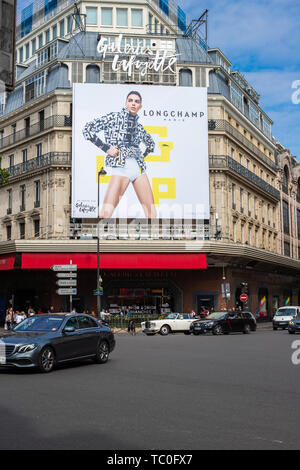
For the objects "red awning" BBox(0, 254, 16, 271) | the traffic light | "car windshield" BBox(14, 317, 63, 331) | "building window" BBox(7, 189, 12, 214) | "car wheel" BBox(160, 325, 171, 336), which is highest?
"building window" BBox(7, 189, 12, 214)

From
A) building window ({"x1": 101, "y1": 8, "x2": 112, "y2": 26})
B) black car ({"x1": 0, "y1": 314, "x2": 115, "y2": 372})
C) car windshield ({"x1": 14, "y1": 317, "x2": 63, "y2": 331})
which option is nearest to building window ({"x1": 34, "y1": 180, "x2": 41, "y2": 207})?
building window ({"x1": 101, "y1": 8, "x2": 112, "y2": 26})

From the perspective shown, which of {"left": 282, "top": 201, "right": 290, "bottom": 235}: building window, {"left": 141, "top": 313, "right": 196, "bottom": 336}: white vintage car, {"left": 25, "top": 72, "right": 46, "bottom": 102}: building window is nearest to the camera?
{"left": 141, "top": 313, "right": 196, "bottom": 336}: white vintage car

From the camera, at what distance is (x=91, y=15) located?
173 ft

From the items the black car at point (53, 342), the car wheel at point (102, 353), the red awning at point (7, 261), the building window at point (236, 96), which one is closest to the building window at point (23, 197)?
the red awning at point (7, 261)

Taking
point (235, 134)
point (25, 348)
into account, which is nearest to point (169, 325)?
point (25, 348)

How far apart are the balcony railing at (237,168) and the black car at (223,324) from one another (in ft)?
52.1

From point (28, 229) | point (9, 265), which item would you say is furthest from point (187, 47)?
point (9, 265)

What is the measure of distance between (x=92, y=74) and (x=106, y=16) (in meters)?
11.5

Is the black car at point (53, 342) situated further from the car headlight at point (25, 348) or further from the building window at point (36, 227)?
the building window at point (36, 227)

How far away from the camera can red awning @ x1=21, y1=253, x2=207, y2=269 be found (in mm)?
38812

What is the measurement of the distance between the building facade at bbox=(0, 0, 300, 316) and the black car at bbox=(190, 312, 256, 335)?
6.49 m

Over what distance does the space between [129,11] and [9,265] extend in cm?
2877

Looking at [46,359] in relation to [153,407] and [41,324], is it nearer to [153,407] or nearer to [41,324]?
[41,324]

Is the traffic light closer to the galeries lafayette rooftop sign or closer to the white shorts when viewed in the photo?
the white shorts
